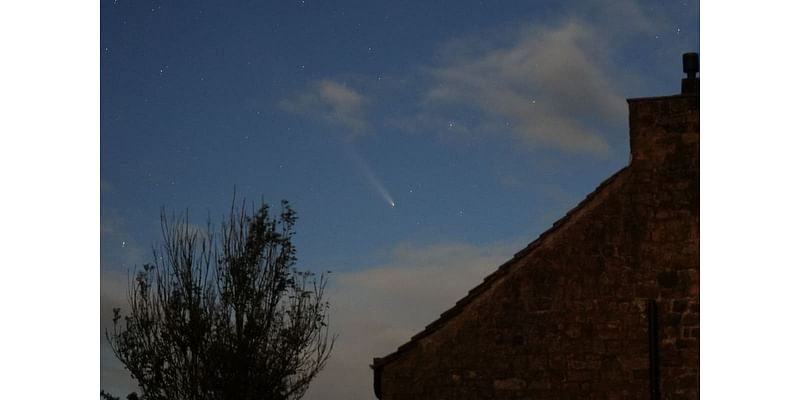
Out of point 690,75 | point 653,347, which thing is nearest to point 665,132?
point 690,75

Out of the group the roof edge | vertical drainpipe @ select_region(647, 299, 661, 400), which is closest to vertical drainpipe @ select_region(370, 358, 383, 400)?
the roof edge

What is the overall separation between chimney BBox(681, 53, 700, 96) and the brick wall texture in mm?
763

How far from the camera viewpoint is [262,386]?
59.1 feet

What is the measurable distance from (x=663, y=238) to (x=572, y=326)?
4.57 ft

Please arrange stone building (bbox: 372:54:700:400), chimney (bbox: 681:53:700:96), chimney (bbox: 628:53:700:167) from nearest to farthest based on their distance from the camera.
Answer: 1. stone building (bbox: 372:54:700:400)
2. chimney (bbox: 628:53:700:167)
3. chimney (bbox: 681:53:700:96)

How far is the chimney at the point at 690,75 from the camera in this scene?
1133cm

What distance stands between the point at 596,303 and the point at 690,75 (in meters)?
3.20

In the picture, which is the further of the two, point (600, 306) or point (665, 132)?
point (665, 132)

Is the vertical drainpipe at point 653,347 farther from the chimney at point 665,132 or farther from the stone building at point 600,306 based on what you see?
the chimney at point 665,132

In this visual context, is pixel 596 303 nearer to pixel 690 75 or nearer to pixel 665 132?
pixel 665 132

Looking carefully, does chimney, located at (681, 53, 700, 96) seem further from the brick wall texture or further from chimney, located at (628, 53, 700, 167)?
the brick wall texture

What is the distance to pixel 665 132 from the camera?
34.8 ft

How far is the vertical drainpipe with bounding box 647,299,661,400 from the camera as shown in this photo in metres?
9.99
